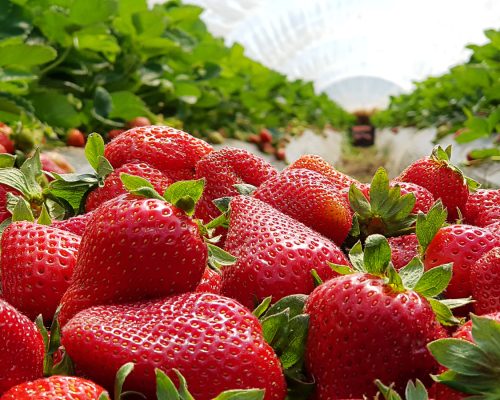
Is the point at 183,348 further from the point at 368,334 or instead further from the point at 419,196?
the point at 419,196

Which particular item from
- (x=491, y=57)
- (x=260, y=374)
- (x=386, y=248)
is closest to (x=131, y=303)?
(x=260, y=374)

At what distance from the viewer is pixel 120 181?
1091mm

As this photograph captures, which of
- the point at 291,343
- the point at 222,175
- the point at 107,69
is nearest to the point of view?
the point at 291,343

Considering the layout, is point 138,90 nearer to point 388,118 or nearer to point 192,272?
point 192,272

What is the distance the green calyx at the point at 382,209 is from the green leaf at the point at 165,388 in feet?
1.51

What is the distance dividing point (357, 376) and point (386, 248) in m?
0.14

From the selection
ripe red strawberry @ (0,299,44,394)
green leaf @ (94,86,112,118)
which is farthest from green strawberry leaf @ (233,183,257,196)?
green leaf @ (94,86,112,118)

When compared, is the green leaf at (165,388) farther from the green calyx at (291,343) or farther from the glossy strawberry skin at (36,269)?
the glossy strawberry skin at (36,269)

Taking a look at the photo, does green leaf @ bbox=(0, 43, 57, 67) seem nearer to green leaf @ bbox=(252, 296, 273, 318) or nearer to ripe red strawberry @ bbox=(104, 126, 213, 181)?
ripe red strawberry @ bbox=(104, 126, 213, 181)

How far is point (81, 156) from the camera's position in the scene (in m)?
4.15

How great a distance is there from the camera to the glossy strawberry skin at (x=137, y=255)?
79 cm

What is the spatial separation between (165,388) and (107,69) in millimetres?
5050

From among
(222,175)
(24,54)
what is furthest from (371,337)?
(24,54)

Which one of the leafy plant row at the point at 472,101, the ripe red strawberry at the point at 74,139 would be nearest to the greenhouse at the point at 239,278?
the ripe red strawberry at the point at 74,139
